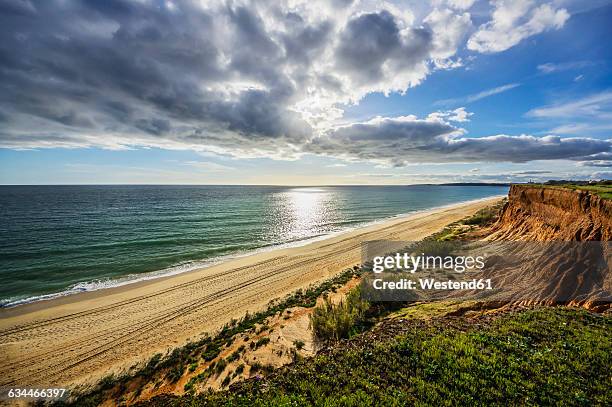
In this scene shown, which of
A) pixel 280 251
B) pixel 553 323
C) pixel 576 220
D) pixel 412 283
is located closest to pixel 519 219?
pixel 576 220

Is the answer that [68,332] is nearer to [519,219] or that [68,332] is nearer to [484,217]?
[519,219]

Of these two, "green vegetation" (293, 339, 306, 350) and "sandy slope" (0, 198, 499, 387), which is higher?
"green vegetation" (293, 339, 306, 350)

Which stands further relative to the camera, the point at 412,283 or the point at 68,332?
the point at 412,283

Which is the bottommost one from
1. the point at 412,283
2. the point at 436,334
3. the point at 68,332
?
the point at 68,332

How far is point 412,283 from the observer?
16.2 meters

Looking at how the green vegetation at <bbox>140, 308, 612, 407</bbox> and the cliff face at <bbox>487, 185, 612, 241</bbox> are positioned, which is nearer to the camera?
the green vegetation at <bbox>140, 308, 612, 407</bbox>

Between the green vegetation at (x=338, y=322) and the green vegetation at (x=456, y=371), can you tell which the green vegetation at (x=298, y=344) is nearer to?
the green vegetation at (x=338, y=322)

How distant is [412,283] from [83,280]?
88.7 ft

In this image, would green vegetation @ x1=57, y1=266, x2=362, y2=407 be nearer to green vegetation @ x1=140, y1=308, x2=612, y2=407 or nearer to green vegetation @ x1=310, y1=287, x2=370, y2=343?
green vegetation @ x1=140, y1=308, x2=612, y2=407

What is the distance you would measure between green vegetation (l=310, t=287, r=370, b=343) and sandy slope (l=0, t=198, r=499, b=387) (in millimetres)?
5442

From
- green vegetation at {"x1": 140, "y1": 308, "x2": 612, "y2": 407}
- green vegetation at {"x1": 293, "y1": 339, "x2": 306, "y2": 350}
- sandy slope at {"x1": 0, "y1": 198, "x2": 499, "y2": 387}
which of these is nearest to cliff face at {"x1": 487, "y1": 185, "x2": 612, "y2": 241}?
green vegetation at {"x1": 140, "y1": 308, "x2": 612, "y2": 407}

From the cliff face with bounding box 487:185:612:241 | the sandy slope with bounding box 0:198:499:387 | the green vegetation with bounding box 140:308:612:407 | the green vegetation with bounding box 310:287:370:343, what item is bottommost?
the sandy slope with bounding box 0:198:499:387

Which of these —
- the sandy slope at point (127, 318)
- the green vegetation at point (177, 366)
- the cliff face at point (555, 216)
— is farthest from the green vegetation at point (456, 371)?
the cliff face at point (555, 216)

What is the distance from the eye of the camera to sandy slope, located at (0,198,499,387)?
39.2ft
